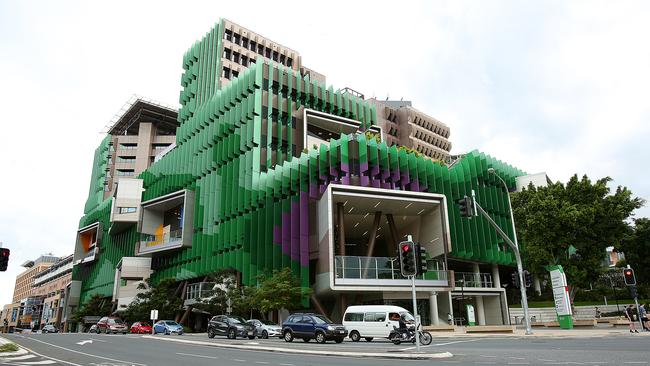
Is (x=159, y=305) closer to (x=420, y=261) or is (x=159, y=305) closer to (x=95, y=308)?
(x=95, y=308)

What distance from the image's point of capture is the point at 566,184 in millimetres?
43969

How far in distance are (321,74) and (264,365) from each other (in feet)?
317

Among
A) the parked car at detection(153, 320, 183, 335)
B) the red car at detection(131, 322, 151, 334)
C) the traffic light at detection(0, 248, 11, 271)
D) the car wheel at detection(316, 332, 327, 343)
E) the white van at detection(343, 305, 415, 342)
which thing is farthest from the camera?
the red car at detection(131, 322, 151, 334)

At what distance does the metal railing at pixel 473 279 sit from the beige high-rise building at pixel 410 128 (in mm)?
59497

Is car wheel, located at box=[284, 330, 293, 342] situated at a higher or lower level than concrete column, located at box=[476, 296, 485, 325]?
lower

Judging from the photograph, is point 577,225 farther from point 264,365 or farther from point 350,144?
point 264,365

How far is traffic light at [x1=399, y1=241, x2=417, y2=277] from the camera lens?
17.1 metres

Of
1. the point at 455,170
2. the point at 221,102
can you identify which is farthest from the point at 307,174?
the point at 221,102

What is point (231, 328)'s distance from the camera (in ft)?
107

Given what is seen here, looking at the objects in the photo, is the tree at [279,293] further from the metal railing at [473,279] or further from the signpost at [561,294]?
the signpost at [561,294]

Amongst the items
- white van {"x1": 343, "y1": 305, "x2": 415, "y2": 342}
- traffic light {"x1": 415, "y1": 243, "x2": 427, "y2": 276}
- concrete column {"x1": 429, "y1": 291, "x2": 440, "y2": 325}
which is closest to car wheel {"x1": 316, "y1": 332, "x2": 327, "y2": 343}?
white van {"x1": 343, "y1": 305, "x2": 415, "y2": 342}

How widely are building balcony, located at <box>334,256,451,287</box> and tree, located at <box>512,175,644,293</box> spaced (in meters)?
11.4

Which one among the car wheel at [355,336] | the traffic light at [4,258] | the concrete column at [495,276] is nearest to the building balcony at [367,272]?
the car wheel at [355,336]

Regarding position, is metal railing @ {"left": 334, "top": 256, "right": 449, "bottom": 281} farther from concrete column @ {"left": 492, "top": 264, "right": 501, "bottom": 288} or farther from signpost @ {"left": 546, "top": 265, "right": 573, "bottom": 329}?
concrete column @ {"left": 492, "top": 264, "right": 501, "bottom": 288}
